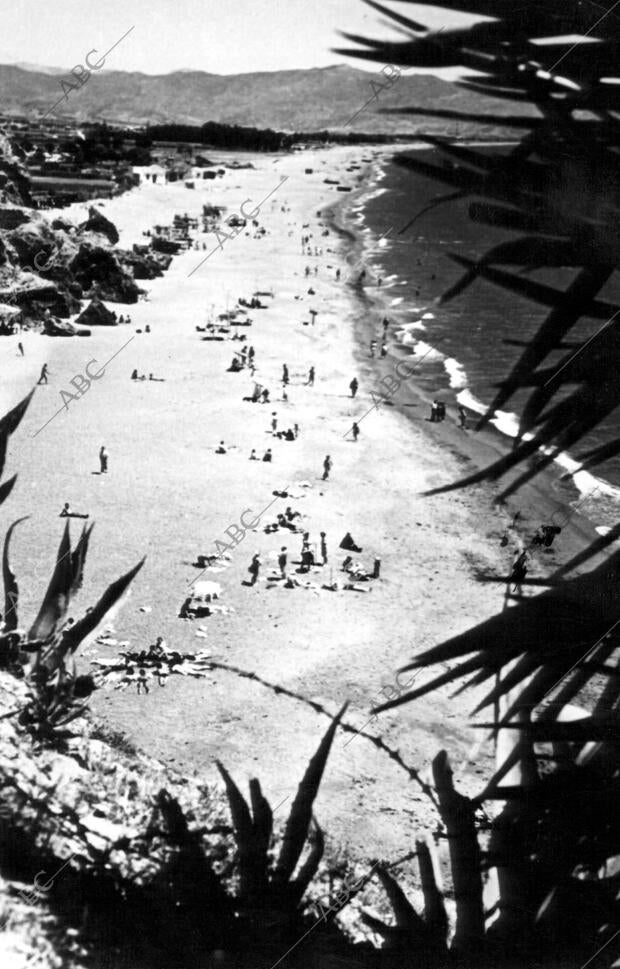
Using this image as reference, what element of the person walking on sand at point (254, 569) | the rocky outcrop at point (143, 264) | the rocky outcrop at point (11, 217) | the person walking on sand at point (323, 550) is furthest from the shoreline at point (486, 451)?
the rocky outcrop at point (11, 217)

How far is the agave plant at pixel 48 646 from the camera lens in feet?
13.8

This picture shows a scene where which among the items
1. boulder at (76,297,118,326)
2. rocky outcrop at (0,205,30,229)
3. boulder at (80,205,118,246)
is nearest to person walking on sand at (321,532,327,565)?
boulder at (76,297,118,326)

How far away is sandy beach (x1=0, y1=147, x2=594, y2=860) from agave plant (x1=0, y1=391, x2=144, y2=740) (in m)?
2.95

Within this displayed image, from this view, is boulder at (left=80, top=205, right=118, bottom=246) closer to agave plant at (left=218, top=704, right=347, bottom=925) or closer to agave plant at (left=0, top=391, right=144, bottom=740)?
agave plant at (left=0, top=391, right=144, bottom=740)

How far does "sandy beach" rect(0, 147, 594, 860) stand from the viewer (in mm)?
11078

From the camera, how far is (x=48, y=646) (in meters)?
4.41

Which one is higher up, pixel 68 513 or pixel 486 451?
pixel 486 451

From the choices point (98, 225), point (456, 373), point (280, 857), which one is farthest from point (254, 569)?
point (98, 225)

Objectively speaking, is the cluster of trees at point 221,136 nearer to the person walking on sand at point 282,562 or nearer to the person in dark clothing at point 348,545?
the person in dark clothing at point 348,545

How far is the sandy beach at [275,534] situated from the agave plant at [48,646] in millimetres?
2947

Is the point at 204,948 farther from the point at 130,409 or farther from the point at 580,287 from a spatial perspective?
the point at 130,409

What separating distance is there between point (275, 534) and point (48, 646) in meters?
13.4

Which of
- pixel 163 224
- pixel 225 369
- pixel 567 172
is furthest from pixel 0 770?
pixel 163 224

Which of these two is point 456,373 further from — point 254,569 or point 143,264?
point 143,264
